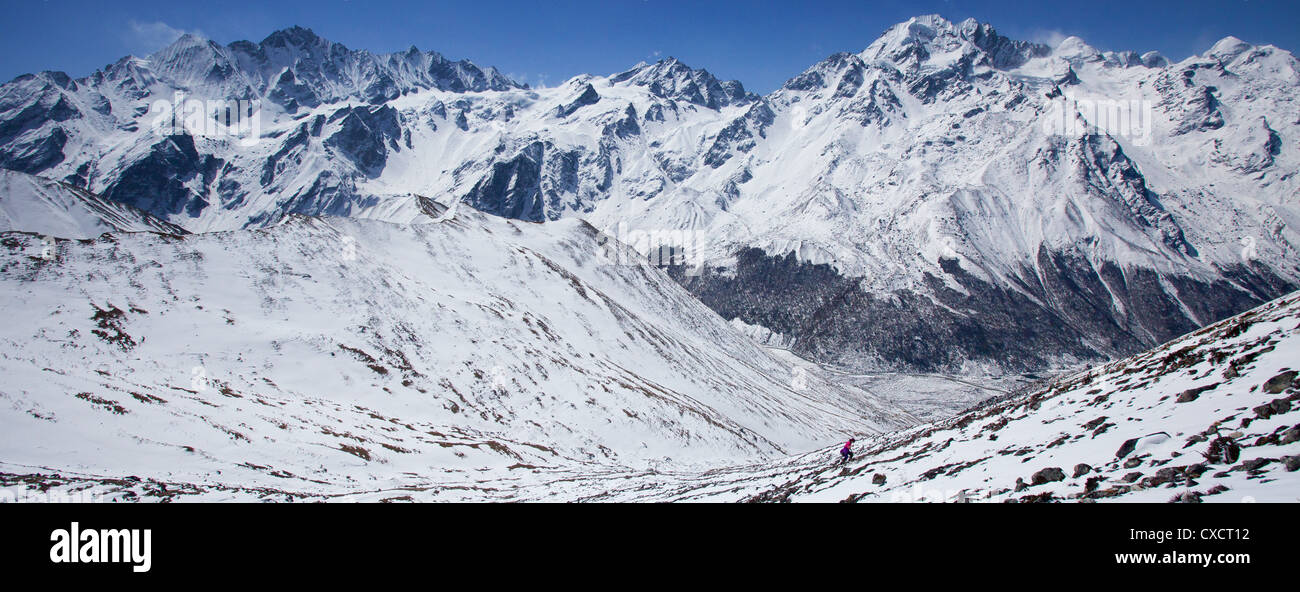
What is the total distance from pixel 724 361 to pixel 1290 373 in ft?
405

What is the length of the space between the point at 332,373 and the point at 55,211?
178 meters

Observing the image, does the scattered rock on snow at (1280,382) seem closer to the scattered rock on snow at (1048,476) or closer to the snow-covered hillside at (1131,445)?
the snow-covered hillside at (1131,445)

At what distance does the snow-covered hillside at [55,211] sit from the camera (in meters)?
158

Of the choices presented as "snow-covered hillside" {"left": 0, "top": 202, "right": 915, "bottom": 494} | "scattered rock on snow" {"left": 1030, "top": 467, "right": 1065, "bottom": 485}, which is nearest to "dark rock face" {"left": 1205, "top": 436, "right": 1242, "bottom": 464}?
"scattered rock on snow" {"left": 1030, "top": 467, "right": 1065, "bottom": 485}

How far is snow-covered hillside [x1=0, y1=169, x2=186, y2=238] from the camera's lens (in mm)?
158125

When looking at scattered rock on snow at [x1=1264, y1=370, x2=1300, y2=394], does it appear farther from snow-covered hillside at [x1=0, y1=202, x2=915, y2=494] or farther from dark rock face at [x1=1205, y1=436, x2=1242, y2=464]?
snow-covered hillside at [x1=0, y1=202, x2=915, y2=494]

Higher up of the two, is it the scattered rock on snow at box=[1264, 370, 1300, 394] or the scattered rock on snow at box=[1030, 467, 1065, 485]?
the scattered rock on snow at box=[1264, 370, 1300, 394]

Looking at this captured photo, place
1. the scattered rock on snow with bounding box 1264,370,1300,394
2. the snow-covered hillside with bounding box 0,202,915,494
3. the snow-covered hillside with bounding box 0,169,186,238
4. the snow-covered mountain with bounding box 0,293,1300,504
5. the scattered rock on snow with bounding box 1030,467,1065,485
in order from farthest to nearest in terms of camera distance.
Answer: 1. the snow-covered hillside with bounding box 0,169,186,238
2. the snow-covered hillside with bounding box 0,202,915,494
3. the scattered rock on snow with bounding box 1264,370,1300,394
4. the scattered rock on snow with bounding box 1030,467,1065,485
5. the snow-covered mountain with bounding box 0,293,1300,504

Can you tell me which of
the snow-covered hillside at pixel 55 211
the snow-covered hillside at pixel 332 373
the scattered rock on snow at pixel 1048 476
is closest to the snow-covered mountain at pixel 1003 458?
the scattered rock on snow at pixel 1048 476

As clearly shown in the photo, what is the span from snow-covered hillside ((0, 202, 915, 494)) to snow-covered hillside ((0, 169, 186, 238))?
111132 millimetres

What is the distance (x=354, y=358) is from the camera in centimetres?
6550

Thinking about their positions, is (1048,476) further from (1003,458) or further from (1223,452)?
(1003,458)

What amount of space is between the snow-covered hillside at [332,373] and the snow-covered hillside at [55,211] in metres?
111
